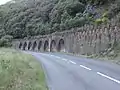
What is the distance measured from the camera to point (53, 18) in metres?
74.1

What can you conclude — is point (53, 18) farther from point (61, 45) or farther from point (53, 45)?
point (61, 45)

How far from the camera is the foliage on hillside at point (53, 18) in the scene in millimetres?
50438

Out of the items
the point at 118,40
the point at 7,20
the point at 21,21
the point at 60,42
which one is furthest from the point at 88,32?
the point at 7,20

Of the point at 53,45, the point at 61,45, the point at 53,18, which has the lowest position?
the point at 61,45

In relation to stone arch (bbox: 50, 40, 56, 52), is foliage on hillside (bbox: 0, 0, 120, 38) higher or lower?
higher

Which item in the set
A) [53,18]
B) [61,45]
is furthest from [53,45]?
[53,18]

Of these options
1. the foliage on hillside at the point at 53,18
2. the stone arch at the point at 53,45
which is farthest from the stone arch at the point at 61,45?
the foliage on hillside at the point at 53,18

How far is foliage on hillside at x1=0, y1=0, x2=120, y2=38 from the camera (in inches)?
1986

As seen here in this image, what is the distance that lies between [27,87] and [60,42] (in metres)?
44.1

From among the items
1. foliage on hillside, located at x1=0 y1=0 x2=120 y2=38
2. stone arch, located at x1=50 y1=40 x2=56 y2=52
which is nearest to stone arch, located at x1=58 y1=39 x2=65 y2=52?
stone arch, located at x1=50 y1=40 x2=56 y2=52

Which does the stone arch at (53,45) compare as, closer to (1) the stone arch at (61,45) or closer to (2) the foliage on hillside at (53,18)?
(1) the stone arch at (61,45)

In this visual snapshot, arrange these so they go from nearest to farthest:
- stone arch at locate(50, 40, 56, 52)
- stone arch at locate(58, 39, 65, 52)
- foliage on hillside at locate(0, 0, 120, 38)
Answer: foliage on hillside at locate(0, 0, 120, 38) < stone arch at locate(58, 39, 65, 52) < stone arch at locate(50, 40, 56, 52)

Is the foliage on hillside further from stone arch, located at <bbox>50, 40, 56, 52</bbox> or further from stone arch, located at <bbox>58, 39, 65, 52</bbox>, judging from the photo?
stone arch, located at <bbox>58, 39, 65, 52</bbox>

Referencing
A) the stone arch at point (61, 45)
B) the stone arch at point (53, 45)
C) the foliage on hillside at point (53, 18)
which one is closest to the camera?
the foliage on hillside at point (53, 18)
